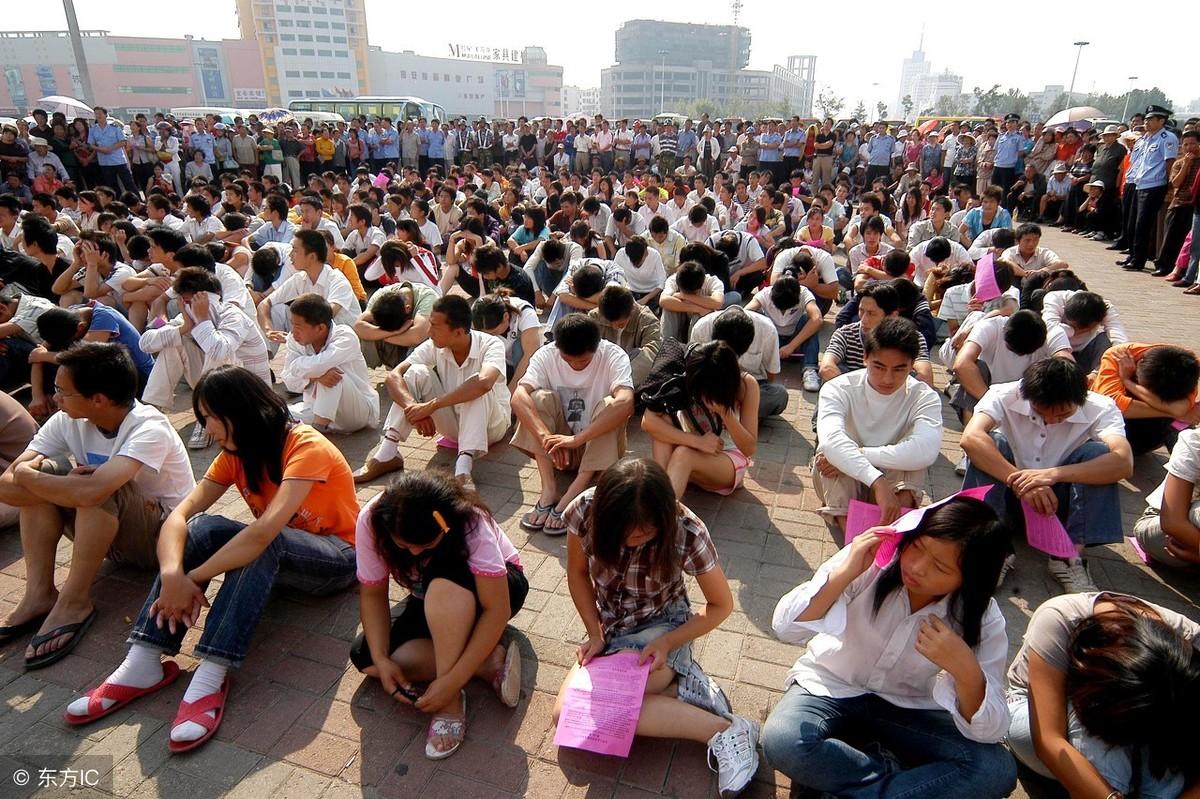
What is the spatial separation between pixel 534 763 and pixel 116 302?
251 inches

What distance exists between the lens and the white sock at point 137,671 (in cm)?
257

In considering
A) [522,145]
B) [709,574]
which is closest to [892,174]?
[522,145]

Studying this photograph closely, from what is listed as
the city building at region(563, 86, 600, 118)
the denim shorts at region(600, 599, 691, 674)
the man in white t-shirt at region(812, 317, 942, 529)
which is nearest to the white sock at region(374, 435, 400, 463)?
the denim shorts at region(600, 599, 691, 674)

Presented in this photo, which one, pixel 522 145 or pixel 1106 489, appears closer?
pixel 1106 489

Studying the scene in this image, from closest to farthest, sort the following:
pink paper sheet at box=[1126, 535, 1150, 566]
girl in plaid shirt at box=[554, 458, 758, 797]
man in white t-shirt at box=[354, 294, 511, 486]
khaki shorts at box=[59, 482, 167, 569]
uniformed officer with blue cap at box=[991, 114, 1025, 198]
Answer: girl in plaid shirt at box=[554, 458, 758, 797], khaki shorts at box=[59, 482, 167, 569], pink paper sheet at box=[1126, 535, 1150, 566], man in white t-shirt at box=[354, 294, 511, 486], uniformed officer with blue cap at box=[991, 114, 1025, 198]

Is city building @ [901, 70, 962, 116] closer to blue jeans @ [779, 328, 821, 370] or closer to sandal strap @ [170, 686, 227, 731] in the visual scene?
blue jeans @ [779, 328, 821, 370]

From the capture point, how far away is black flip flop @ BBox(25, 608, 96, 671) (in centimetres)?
278

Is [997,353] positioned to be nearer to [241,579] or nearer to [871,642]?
[871,642]

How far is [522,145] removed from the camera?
61.6 feet

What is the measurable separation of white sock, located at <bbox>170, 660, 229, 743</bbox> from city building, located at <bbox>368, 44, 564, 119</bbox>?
89118 mm

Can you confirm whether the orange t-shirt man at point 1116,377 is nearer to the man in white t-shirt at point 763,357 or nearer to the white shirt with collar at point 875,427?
the white shirt with collar at point 875,427

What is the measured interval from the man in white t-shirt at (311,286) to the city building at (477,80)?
85.1 meters

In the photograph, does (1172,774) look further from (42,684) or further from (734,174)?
(734,174)

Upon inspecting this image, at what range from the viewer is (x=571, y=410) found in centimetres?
418
